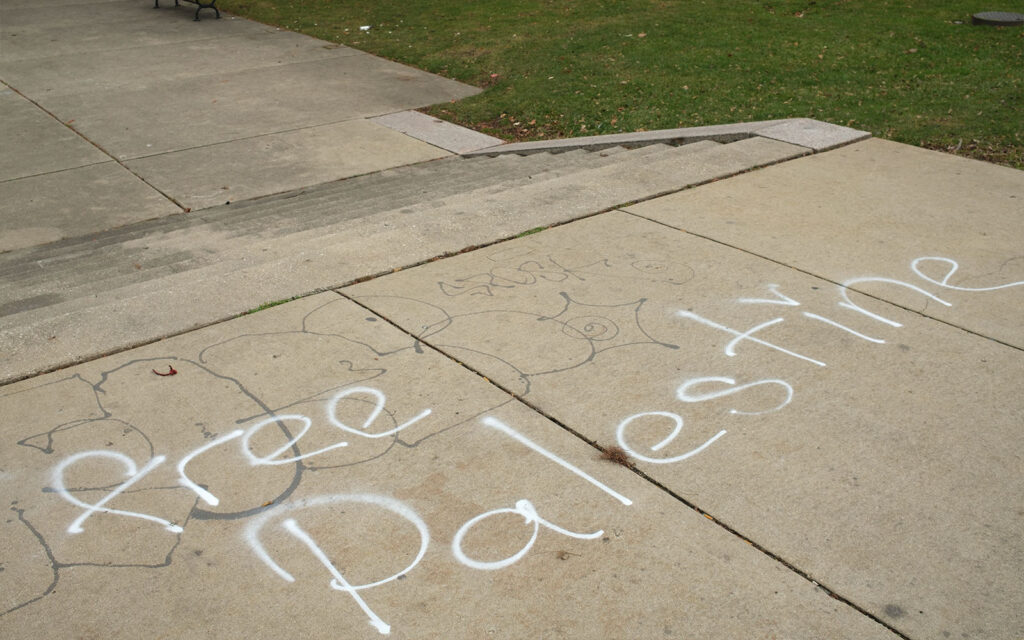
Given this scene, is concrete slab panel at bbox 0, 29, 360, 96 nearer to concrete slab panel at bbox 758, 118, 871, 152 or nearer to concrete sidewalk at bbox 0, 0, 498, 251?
concrete sidewalk at bbox 0, 0, 498, 251

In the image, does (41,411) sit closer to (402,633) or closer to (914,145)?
(402,633)

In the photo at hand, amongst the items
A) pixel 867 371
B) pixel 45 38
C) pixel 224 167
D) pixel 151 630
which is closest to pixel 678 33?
pixel 224 167

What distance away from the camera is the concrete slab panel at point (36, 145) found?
7391mm

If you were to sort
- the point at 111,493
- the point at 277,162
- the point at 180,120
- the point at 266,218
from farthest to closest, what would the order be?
1. the point at 180,120
2. the point at 277,162
3. the point at 266,218
4. the point at 111,493

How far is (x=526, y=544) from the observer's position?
2.75 metres

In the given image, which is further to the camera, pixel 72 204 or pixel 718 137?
pixel 718 137

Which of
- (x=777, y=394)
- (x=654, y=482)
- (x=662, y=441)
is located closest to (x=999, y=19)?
(x=777, y=394)

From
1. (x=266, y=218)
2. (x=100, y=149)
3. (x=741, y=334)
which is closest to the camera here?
(x=741, y=334)

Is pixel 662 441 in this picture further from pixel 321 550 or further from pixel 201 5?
pixel 201 5

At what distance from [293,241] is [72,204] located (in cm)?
238

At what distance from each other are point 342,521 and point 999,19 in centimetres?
998

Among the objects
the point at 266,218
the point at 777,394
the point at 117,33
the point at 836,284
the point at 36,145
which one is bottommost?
the point at 36,145

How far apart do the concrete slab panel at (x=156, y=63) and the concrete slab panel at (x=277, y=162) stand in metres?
3.04

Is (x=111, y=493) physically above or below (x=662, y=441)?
below
